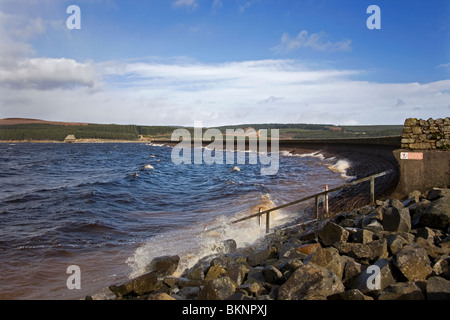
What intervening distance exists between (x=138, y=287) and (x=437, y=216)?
563 centimetres

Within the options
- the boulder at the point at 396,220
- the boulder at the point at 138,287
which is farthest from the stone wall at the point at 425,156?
the boulder at the point at 138,287

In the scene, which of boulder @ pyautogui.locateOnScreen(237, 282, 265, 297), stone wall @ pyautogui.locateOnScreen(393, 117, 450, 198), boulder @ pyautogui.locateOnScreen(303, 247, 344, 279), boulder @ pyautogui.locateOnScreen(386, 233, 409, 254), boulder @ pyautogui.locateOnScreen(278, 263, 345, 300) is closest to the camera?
boulder @ pyautogui.locateOnScreen(278, 263, 345, 300)

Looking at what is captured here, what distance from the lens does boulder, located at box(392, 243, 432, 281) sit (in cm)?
462

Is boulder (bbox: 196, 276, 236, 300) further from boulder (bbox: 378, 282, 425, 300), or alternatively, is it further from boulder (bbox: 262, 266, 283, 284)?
boulder (bbox: 378, 282, 425, 300)

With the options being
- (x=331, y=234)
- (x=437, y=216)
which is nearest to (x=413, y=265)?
(x=331, y=234)

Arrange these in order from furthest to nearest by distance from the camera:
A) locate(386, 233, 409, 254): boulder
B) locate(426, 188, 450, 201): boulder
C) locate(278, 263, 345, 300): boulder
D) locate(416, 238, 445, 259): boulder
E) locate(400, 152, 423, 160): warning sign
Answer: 1. locate(400, 152, 423, 160): warning sign
2. locate(426, 188, 450, 201): boulder
3. locate(386, 233, 409, 254): boulder
4. locate(416, 238, 445, 259): boulder
5. locate(278, 263, 345, 300): boulder

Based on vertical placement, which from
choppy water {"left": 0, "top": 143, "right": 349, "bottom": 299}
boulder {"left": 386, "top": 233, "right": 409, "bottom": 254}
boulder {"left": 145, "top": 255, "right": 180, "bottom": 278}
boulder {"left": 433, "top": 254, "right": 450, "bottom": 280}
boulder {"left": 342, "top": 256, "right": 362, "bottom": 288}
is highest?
boulder {"left": 386, "top": 233, "right": 409, "bottom": 254}

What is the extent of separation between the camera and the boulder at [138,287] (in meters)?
5.75

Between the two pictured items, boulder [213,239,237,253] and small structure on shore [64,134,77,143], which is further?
small structure on shore [64,134,77,143]

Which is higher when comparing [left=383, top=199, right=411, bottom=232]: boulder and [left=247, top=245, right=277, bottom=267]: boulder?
[left=383, top=199, right=411, bottom=232]: boulder

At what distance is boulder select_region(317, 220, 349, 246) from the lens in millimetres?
6291

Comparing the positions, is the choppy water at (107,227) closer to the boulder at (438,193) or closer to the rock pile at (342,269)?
the rock pile at (342,269)

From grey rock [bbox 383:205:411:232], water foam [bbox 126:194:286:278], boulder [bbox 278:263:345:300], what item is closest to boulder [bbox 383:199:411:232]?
grey rock [bbox 383:205:411:232]
